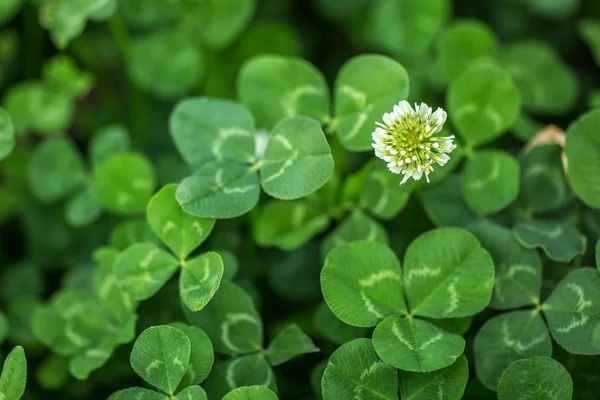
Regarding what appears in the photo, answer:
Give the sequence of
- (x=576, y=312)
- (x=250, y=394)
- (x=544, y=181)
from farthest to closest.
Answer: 1. (x=544, y=181)
2. (x=576, y=312)
3. (x=250, y=394)

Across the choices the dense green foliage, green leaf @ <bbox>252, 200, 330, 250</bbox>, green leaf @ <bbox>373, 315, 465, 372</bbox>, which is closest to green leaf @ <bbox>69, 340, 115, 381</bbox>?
the dense green foliage

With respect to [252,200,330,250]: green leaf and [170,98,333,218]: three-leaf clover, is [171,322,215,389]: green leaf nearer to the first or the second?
[170,98,333,218]: three-leaf clover

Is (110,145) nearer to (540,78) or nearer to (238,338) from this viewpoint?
(238,338)

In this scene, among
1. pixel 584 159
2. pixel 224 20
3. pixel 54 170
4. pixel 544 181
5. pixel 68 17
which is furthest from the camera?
pixel 224 20

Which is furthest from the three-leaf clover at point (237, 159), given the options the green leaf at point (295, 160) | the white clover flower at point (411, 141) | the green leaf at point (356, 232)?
the green leaf at point (356, 232)

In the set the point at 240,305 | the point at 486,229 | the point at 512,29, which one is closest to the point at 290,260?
the point at 240,305

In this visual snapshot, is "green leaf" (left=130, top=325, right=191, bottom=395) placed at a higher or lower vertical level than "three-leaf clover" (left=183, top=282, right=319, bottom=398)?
higher

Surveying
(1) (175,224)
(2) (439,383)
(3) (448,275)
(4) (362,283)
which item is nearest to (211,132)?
(1) (175,224)
